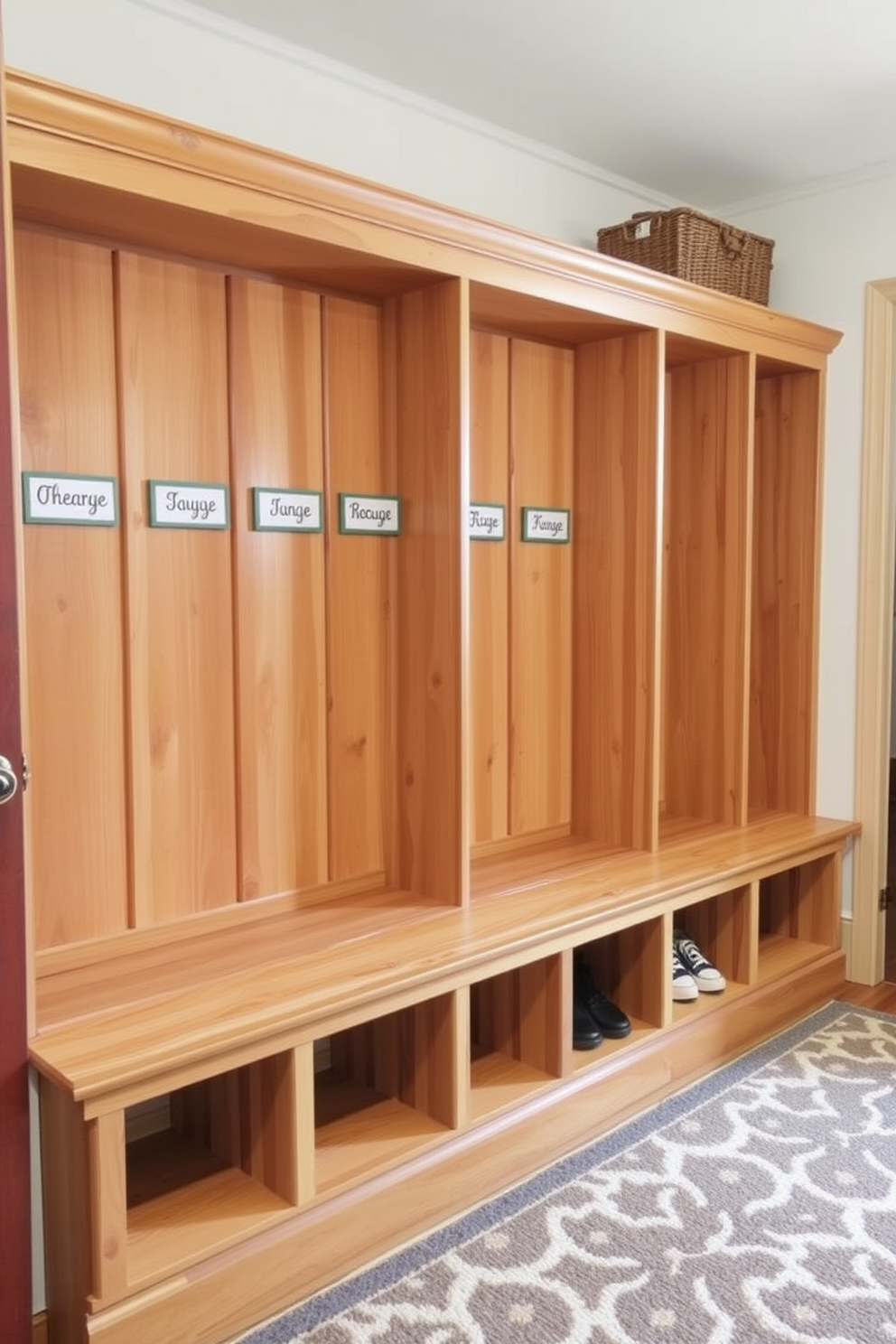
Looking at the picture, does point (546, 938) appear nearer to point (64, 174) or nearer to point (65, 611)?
Result: point (65, 611)

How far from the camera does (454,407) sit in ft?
7.80

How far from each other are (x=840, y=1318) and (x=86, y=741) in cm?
171

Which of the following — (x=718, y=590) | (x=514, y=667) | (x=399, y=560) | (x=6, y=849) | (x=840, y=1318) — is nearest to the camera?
(x=6, y=849)

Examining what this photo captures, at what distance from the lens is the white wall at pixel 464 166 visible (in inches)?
85.7

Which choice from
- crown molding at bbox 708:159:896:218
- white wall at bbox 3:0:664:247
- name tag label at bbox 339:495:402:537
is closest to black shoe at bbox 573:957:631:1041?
name tag label at bbox 339:495:402:537

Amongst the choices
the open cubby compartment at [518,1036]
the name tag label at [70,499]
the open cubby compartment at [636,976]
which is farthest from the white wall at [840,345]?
the name tag label at [70,499]

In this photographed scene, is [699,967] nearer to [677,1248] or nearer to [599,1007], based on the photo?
[599,1007]

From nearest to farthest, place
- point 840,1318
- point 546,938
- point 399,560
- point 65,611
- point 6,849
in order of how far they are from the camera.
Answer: point 6,849 → point 840,1318 → point 65,611 → point 546,938 → point 399,560

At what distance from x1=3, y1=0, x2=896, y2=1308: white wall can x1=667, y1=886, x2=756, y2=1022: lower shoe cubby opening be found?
26.3 inches

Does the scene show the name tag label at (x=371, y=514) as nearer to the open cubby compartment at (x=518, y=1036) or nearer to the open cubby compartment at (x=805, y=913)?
the open cubby compartment at (x=518, y=1036)

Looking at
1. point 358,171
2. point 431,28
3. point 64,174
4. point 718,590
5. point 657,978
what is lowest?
point 657,978

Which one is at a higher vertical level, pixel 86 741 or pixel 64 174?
pixel 64 174

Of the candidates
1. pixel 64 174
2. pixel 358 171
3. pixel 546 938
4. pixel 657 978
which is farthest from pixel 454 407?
pixel 657 978

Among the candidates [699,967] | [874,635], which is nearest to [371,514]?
[699,967]
